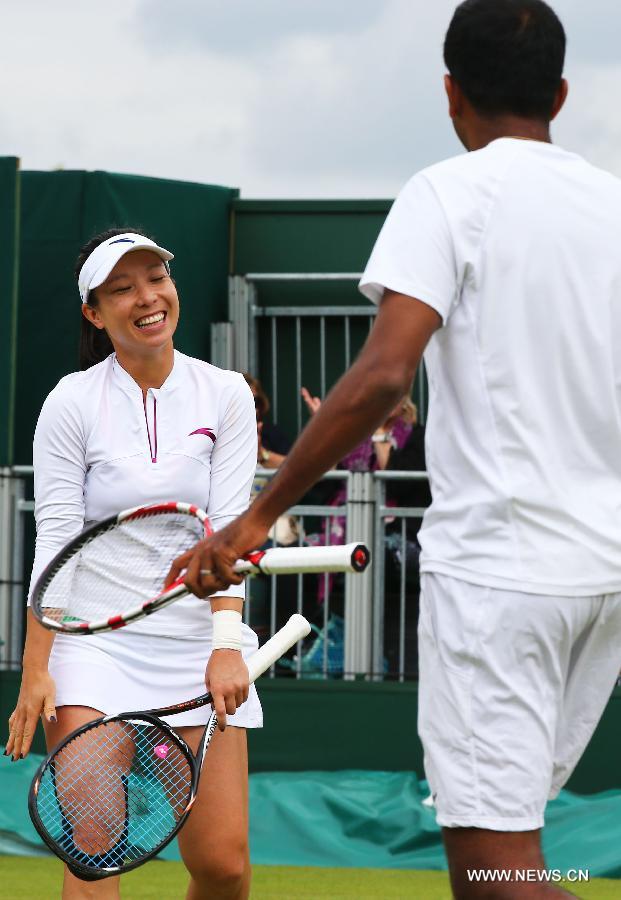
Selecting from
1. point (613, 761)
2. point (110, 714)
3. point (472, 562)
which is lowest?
point (613, 761)

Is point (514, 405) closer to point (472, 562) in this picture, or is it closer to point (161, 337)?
point (472, 562)

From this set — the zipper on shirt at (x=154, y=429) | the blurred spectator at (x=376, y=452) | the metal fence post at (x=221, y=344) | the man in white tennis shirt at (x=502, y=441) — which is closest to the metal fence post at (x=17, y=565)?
the blurred spectator at (x=376, y=452)

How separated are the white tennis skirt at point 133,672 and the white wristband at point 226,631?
0.22 metres

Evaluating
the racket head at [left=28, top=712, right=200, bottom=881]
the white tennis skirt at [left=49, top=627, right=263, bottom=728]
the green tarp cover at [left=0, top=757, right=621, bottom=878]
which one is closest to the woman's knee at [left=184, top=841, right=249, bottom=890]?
the racket head at [left=28, top=712, right=200, bottom=881]

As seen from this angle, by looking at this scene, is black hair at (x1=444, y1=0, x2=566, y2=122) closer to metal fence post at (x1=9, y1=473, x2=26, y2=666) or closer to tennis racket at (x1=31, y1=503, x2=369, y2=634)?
tennis racket at (x1=31, y1=503, x2=369, y2=634)

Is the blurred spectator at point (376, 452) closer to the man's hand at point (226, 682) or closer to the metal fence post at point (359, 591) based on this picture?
the metal fence post at point (359, 591)

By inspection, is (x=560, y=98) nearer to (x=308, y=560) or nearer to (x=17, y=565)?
(x=308, y=560)

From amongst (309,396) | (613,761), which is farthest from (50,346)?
(613,761)

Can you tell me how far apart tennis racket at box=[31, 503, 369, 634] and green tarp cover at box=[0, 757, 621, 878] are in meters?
3.60

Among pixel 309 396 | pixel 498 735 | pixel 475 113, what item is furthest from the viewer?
pixel 309 396

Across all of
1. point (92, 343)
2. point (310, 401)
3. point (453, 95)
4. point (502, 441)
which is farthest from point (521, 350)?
point (310, 401)

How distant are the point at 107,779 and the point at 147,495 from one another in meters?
0.72

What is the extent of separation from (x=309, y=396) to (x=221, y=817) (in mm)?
6630

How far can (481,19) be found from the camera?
301cm
